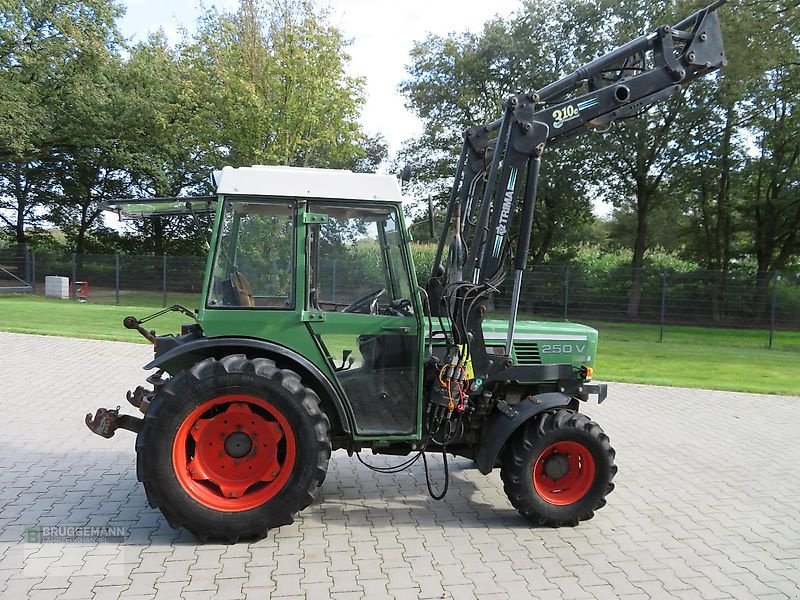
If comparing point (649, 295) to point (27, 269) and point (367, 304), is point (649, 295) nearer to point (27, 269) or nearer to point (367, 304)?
point (367, 304)

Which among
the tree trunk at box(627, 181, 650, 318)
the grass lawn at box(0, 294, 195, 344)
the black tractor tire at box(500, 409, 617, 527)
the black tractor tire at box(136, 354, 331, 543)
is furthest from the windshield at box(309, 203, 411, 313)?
the tree trunk at box(627, 181, 650, 318)

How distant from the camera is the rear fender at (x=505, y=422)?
403cm

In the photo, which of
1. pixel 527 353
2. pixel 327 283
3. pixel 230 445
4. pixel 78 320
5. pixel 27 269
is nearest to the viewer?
pixel 230 445

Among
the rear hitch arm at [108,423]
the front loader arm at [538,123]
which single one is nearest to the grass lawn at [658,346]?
the front loader arm at [538,123]

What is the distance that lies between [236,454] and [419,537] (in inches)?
50.9

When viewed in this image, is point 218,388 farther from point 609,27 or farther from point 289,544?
point 609,27

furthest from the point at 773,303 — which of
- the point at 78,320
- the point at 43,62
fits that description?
the point at 43,62

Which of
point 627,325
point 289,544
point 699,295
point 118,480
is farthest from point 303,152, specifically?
point 289,544

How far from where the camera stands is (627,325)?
18016 mm

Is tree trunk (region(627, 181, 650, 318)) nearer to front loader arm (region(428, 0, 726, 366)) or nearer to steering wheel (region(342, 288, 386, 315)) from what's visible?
front loader arm (region(428, 0, 726, 366))

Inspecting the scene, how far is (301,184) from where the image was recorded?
3.83 m

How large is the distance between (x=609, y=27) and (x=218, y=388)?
22.7 metres

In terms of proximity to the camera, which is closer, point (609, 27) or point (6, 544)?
point (6, 544)

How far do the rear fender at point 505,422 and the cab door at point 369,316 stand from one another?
0.50m
